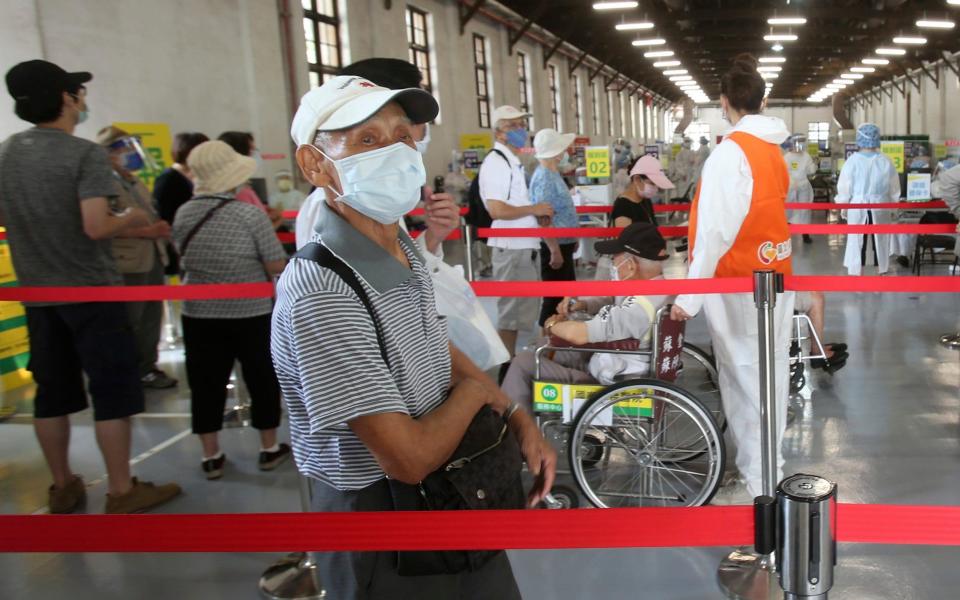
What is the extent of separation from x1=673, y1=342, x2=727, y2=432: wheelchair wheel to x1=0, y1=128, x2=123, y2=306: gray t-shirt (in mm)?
2325

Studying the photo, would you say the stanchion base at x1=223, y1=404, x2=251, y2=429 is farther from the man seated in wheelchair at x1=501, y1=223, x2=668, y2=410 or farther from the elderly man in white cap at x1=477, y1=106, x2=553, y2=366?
the man seated in wheelchair at x1=501, y1=223, x2=668, y2=410

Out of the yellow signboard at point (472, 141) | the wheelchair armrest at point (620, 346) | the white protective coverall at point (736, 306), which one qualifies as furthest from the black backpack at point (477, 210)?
the yellow signboard at point (472, 141)

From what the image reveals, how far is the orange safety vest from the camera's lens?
104 inches

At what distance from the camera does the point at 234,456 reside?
3781mm

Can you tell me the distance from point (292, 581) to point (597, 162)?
9176 millimetres

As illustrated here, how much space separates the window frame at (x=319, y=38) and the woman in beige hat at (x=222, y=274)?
8.12 m

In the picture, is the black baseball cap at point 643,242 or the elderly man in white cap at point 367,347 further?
the black baseball cap at point 643,242

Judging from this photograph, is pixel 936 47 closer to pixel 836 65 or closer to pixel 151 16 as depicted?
pixel 836 65

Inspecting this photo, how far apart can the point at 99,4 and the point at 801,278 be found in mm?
6725

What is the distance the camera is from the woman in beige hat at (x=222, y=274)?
319cm

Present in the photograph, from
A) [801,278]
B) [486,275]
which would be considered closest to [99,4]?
[486,275]

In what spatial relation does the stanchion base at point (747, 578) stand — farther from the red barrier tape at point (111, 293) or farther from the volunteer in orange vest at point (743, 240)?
the red barrier tape at point (111, 293)

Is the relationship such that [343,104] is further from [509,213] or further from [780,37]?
[780,37]

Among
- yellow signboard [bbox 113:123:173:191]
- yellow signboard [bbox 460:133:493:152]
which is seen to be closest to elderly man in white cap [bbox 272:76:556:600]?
yellow signboard [bbox 113:123:173:191]
